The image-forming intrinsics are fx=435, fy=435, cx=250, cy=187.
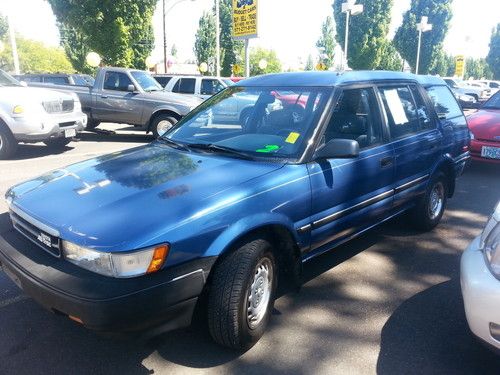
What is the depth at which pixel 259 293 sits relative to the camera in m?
2.80

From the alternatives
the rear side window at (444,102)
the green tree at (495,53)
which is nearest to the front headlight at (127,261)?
the rear side window at (444,102)

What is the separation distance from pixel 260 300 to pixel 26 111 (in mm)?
7226

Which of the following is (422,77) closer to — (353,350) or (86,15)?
(353,350)

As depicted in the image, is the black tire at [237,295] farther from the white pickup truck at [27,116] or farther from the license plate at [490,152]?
the white pickup truck at [27,116]

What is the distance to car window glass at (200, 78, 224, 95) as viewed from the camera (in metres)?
13.1

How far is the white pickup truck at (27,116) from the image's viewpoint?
8.20 metres

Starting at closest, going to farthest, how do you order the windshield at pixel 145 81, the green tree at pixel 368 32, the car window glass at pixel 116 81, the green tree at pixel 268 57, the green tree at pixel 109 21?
the car window glass at pixel 116 81, the windshield at pixel 145 81, the green tree at pixel 109 21, the green tree at pixel 368 32, the green tree at pixel 268 57

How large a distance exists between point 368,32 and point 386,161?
125 feet

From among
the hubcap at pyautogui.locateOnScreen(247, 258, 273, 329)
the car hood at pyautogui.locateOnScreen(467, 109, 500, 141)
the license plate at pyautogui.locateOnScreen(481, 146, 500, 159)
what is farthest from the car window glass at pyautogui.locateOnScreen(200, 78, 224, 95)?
the hubcap at pyautogui.locateOnScreen(247, 258, 273, 329)

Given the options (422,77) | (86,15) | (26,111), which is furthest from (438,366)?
(86,15)

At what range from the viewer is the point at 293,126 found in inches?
130

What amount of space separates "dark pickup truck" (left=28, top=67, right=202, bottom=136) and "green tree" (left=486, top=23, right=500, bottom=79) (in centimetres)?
5892

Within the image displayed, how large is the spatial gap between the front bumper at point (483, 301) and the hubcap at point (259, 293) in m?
1.17

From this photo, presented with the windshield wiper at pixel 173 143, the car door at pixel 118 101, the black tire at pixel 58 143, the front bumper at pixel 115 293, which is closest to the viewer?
the front bumper at pixel 115 293
